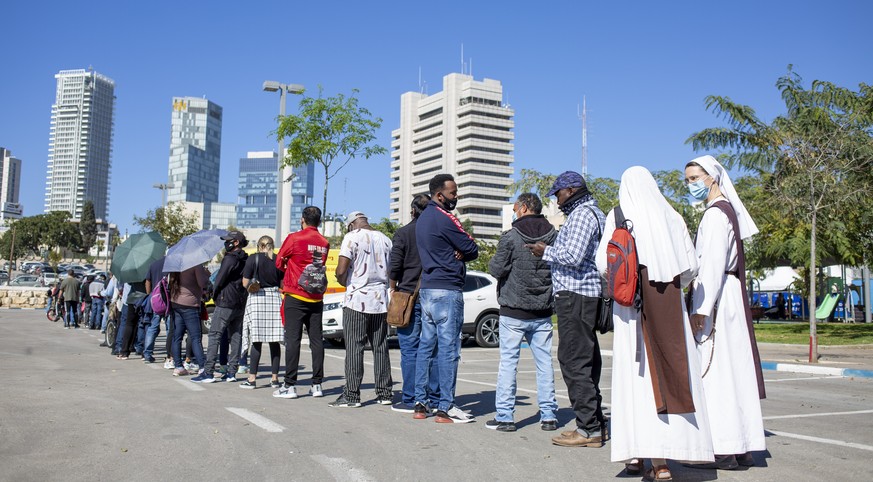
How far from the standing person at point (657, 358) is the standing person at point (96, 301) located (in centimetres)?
2118

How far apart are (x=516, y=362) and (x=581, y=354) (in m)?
0.75

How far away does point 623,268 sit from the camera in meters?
4.84

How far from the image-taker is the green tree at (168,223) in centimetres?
4969

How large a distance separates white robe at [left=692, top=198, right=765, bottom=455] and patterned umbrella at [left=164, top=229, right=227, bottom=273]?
6945mm

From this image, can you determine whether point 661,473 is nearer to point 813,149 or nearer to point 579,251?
point 579,251

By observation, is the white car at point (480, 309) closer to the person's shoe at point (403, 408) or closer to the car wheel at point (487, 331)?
the car wheel at point (487, 331)

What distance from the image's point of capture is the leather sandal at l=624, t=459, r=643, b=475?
4.98m

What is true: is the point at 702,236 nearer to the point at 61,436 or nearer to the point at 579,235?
the point at 579,235

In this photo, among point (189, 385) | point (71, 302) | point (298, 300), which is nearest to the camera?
point (298, 300)

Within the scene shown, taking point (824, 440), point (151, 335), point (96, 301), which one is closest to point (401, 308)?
point (824, 440)

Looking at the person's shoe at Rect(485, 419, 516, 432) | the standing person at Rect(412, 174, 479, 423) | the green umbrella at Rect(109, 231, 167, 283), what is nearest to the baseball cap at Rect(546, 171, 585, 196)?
the standing person at Rect(412, 174, 479, 423)

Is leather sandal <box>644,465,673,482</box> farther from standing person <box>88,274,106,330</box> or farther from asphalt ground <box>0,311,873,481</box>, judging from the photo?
standing person <box>88,274,106,330</box>

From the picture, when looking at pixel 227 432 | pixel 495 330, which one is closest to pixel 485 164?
pixel 495 330

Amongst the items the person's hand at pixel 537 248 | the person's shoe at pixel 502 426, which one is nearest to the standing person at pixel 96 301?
the person's shoe at pixel 502 426
